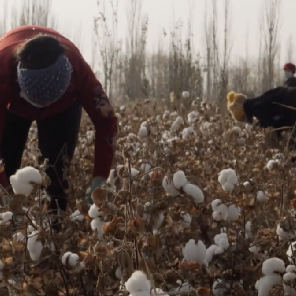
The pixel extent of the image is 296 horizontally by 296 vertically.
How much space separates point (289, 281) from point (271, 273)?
0.15 feet

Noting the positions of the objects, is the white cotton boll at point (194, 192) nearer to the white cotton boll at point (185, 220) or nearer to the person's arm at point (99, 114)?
the white cotton boll at point (185, 220)

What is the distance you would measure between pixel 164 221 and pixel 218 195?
168 millimetres

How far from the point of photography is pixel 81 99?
271 cm

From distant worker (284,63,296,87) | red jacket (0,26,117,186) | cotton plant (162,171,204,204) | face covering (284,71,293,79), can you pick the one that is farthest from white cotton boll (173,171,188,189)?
face covering (284,71,293,79)

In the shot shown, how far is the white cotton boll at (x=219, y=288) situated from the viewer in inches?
70.7

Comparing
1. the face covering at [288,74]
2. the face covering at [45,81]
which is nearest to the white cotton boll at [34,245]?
the face covering at [45,81]

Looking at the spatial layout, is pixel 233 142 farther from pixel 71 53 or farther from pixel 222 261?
pixel 222 261

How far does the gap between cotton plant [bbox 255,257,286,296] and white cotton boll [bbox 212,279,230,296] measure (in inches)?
11.5

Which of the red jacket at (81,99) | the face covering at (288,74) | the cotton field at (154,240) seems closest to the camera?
the cotton field at (154,240)

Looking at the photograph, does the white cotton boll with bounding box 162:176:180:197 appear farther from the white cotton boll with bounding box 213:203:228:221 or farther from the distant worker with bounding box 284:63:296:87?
the distant worker with bounding box 284:63:296:87

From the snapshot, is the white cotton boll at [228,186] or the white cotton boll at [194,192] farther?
the white cotton boll at [228,186]

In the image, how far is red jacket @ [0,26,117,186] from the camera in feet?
8.37

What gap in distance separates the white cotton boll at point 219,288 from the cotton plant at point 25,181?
66 cm

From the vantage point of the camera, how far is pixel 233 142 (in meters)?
4.25
